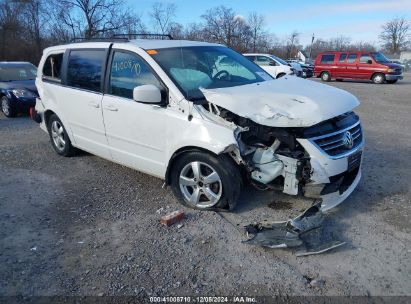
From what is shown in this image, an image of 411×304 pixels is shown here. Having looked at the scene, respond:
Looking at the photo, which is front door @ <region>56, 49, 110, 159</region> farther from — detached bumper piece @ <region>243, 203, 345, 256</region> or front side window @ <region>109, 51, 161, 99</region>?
detached bumper piece @ <region>243, 203, 345, 256</region>

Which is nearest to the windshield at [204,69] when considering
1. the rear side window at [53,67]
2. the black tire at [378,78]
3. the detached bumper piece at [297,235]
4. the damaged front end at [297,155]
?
the damaged front end at [297,155]

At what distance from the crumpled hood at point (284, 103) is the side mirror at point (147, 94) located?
505 mm

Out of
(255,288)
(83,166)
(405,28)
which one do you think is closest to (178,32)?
(83,166)

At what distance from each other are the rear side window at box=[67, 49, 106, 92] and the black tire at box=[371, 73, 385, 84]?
19.9 metres

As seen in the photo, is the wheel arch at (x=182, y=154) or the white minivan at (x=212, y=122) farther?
the wheel arch at (x=182, y=154)

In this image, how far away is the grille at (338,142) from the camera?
3.37 metres

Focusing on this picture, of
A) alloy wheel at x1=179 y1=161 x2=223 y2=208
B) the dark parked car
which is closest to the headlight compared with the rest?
the dark parked car

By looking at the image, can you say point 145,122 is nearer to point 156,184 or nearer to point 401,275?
point 156,184

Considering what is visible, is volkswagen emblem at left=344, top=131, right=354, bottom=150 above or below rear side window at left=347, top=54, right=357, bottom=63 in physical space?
below

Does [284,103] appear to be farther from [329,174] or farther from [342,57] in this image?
[342,57]

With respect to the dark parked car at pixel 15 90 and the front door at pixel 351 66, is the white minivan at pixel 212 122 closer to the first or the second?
the dark parked car at pixel 15 90

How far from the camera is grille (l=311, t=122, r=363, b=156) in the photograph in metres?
3.37

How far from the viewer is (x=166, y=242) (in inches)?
133

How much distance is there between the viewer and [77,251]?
3.27 m
